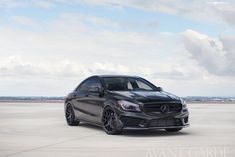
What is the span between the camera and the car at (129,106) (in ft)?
44.8

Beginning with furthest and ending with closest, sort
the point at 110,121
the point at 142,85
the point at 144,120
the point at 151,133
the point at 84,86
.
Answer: the point at 84,86 → the point at 142,85 → the point at 151,133 → the point at 110,121 → the point at 144,120

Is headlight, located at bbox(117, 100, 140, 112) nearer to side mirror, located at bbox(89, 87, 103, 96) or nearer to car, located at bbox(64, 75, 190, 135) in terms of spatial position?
car, located at bbox(64, 75, 190, 135)

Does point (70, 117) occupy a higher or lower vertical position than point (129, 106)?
lower

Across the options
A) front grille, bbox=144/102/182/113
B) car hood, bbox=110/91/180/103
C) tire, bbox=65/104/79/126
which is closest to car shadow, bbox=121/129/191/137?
front grille, bbox=144/102/182/113

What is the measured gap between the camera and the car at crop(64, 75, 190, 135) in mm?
13656

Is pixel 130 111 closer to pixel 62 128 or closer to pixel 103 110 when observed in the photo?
pixel 103 110

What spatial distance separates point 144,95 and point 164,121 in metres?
0.79

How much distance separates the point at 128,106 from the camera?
13.8 m

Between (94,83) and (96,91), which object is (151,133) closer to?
(96,91)

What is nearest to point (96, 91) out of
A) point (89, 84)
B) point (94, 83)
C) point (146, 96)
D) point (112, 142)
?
point (94, 83)

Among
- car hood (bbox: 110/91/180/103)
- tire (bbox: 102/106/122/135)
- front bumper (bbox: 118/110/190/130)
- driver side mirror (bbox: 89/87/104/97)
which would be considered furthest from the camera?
driver side mirror (bbox: 89/87/104/97)

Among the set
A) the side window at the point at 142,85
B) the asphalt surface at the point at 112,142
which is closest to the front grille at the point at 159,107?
the asphalt surface at the point at 112,142

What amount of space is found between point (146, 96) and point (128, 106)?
518mm

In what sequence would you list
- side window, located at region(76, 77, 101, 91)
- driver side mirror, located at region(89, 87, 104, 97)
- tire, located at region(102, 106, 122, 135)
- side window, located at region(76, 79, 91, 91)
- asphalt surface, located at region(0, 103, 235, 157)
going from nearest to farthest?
asphalt surface, located at region(0, 103, 235, 157) < tire, located at region(102, 106, 122, 135) < driver side mirror, located at region(89, 87, 104, 97) < side window, located at region(76, 77, 101, 91) < side window, located at region(76, 79, 91, 91)
